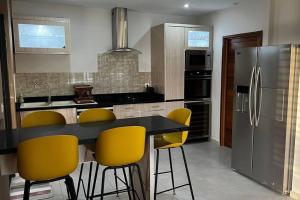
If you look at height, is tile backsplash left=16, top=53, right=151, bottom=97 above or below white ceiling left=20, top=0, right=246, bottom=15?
below

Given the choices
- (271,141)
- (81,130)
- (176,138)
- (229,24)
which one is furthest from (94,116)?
(229,24)

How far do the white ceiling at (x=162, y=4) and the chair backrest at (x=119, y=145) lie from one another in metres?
2.84

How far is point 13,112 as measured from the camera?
3.79m

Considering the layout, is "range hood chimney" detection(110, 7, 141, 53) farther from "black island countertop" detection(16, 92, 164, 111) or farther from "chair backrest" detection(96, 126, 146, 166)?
"chair backrest" detection(96, 126, 146, 166)

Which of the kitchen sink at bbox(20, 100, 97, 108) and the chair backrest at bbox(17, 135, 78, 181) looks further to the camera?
the kitchen sink at bbox(20, 100, 97, 108)

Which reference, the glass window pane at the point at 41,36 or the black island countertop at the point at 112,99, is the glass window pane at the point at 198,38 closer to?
the black island countertop at the point at 112,99

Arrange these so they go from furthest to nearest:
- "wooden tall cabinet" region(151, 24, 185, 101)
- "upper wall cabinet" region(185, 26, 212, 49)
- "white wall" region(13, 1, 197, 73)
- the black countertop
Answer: "upper wall cabinet" region(185, 26, 212, 49)
"wooden tall cabinet" region(151, 24, 185, 101)
"white wall" region(13, 1, 197, 73)
the black countertop

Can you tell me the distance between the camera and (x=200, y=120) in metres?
5.38

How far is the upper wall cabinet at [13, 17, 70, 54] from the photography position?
13.6 feet

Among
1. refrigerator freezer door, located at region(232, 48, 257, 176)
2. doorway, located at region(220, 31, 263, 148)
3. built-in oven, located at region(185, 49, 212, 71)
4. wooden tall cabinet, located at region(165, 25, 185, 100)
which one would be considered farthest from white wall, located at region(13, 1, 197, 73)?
refrigerator freezer door, located at region(232, 48, 257, 176)

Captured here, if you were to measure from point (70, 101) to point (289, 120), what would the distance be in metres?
3.56

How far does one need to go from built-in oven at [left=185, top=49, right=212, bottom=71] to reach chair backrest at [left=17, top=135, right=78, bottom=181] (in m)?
3.56

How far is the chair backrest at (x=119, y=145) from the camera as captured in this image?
218cm

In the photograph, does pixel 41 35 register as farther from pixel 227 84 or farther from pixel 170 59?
pixel 227 84
